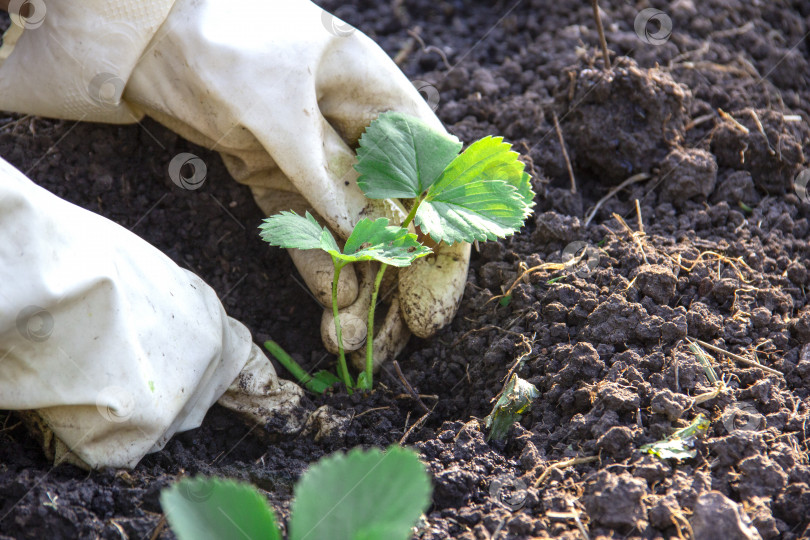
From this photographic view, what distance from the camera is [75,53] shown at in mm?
1531

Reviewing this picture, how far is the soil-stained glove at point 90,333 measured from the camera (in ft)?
3.76

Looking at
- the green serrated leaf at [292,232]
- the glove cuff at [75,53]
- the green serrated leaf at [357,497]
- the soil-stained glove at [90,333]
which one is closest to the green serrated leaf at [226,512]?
the green serrated leaf at [357,497]

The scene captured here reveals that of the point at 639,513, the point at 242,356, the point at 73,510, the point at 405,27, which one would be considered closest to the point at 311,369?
the point at 242,356

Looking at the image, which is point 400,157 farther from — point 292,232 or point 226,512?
point 226,512

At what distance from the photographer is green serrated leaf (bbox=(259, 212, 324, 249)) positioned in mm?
1314

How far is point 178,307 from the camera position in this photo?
4.49 feet

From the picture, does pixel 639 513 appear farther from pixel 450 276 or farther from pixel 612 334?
pixel 450 276

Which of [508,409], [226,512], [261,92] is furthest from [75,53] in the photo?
[508,409]

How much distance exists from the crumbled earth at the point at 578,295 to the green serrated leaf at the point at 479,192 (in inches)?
9.2

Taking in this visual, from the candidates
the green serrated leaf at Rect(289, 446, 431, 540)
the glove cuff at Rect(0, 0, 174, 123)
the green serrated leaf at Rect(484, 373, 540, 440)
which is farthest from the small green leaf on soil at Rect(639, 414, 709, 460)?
the glove cuff at Rect(0, 0, 174, 123)

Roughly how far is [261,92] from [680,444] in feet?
3.60

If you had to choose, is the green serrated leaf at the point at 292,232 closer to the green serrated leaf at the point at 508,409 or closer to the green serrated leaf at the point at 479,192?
the green serrated leaf at the point at 479,192

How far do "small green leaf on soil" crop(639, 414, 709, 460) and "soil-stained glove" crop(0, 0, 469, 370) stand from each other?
23.6 inches

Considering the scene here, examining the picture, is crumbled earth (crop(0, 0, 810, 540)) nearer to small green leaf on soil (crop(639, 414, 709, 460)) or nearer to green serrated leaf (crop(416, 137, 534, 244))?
small green leaf on soil (crop(639, 414, 709, 460))
